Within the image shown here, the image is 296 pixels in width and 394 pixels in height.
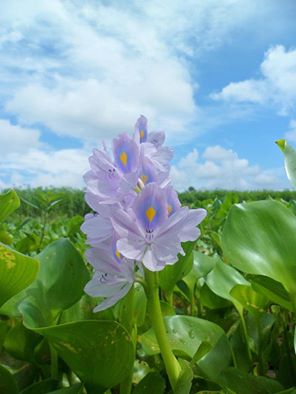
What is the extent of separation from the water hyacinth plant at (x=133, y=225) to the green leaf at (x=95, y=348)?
6 centimetres

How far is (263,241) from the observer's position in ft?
2.49

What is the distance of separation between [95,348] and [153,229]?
160 mm

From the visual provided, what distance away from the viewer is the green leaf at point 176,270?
0.84m

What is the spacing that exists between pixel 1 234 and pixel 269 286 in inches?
33.2

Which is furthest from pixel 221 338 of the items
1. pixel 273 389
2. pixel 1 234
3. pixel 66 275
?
pixel 1 234

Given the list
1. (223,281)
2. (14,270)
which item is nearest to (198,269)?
(223,281)

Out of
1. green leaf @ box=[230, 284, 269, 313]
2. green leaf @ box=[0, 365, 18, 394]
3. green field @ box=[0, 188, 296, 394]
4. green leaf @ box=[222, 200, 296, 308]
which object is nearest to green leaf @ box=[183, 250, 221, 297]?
green field @ box=[0, 188, 296, 394]

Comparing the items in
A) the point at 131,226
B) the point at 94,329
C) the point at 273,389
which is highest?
the point at 131,226

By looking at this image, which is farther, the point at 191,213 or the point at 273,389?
the point at 273,389

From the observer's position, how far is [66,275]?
815 mm

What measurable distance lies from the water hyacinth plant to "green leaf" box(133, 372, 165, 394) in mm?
80

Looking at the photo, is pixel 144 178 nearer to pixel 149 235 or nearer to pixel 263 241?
pixel 149 235

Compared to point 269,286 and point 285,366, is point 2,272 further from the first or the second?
point 285,366

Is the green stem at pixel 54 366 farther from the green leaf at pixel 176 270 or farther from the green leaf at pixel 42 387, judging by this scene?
the green leaf at pixel 176 270
